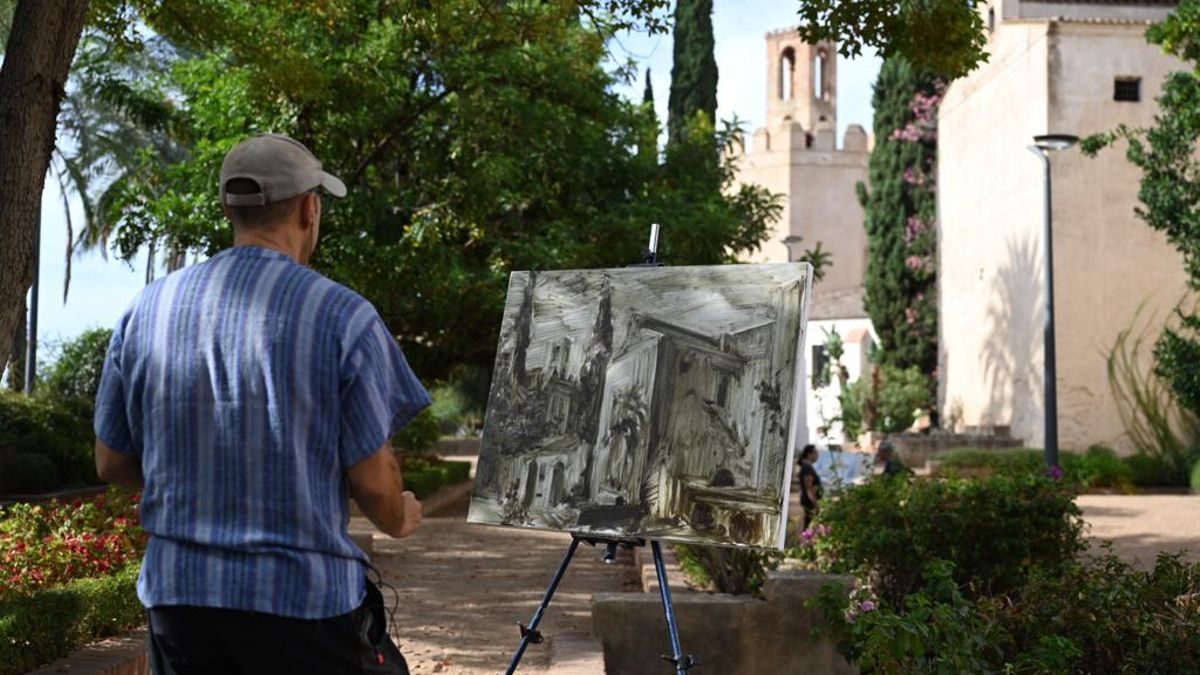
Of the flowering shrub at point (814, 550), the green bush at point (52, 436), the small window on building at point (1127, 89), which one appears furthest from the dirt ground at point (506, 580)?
the small window on building at point (1127, 89)

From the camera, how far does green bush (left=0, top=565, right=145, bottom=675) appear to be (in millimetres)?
6859

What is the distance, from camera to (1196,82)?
18.3 metres

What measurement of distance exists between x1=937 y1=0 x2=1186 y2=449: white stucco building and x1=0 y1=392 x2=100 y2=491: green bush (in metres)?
17.1

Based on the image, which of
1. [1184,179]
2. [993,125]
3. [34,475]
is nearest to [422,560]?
[34,475]

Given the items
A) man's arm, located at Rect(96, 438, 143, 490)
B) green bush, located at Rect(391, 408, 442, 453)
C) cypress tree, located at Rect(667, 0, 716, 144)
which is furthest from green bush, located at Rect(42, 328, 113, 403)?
man's arm, located at Rect(96, 438, 143, 490)

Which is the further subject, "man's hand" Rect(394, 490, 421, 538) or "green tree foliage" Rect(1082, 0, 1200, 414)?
"green tree foliage" Rect(1082, 0, 1200, 414)

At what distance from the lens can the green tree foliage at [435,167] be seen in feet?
69.6

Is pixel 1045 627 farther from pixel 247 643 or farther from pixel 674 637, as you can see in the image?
pixel 247 643

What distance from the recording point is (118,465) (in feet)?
11.4

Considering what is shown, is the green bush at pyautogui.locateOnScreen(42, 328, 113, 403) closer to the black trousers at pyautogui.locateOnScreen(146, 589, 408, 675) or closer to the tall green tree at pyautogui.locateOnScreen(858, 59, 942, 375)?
the tall green tree at pyautogui.locateOnScreen(858, 59, 942, 375)

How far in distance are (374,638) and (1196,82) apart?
A: 1685cm

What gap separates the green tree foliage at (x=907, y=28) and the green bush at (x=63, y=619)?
5.40 metres

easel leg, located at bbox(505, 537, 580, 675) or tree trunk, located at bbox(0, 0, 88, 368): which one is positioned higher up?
tree trunk, located at bbox(0, 0, 88, 368)

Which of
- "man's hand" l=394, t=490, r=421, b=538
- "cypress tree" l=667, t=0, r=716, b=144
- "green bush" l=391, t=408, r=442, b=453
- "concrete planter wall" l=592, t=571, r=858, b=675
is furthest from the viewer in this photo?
"cypress tree" l=667, t=0, r=716, b=144
